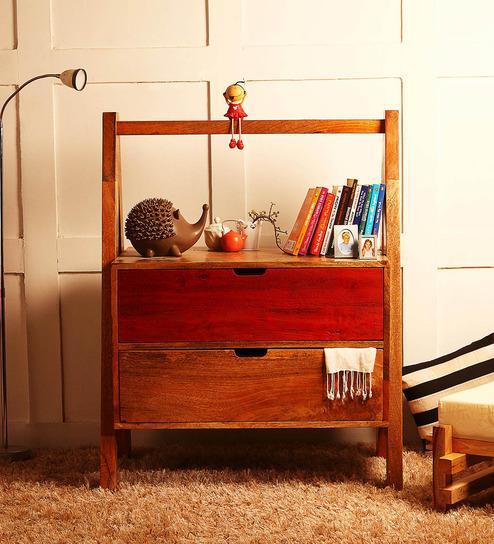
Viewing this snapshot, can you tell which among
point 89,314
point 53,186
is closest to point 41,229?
point 53,186

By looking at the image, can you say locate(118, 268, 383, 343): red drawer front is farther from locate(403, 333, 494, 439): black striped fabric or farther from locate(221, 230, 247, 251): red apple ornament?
locate(403, 333, 494, 439): black striped fabric

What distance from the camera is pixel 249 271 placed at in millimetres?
2607

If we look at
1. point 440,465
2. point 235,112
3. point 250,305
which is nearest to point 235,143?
point 235,112

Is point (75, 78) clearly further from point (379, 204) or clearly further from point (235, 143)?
point (379, 204)

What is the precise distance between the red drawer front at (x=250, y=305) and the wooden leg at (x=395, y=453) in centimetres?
30

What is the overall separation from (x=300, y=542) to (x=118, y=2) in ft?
6.70

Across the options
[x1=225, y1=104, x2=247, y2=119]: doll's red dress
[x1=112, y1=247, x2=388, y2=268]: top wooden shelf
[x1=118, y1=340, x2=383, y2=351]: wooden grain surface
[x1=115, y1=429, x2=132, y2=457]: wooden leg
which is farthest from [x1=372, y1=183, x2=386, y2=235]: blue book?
[x1=115, y1=429, x2=132, y2=457]: wooden leg

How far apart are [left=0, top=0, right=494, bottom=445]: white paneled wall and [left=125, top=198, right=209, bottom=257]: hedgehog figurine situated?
504 mm

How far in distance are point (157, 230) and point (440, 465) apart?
43.2 inches

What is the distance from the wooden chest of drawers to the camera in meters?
2.58

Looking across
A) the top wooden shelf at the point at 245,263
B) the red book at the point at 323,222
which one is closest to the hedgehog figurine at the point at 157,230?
the top wooden shelf at the point at 245,263

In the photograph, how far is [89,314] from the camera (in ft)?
10.6

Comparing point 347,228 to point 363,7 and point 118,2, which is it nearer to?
point 363,7

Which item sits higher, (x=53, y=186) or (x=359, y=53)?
(x=359, y=53)
